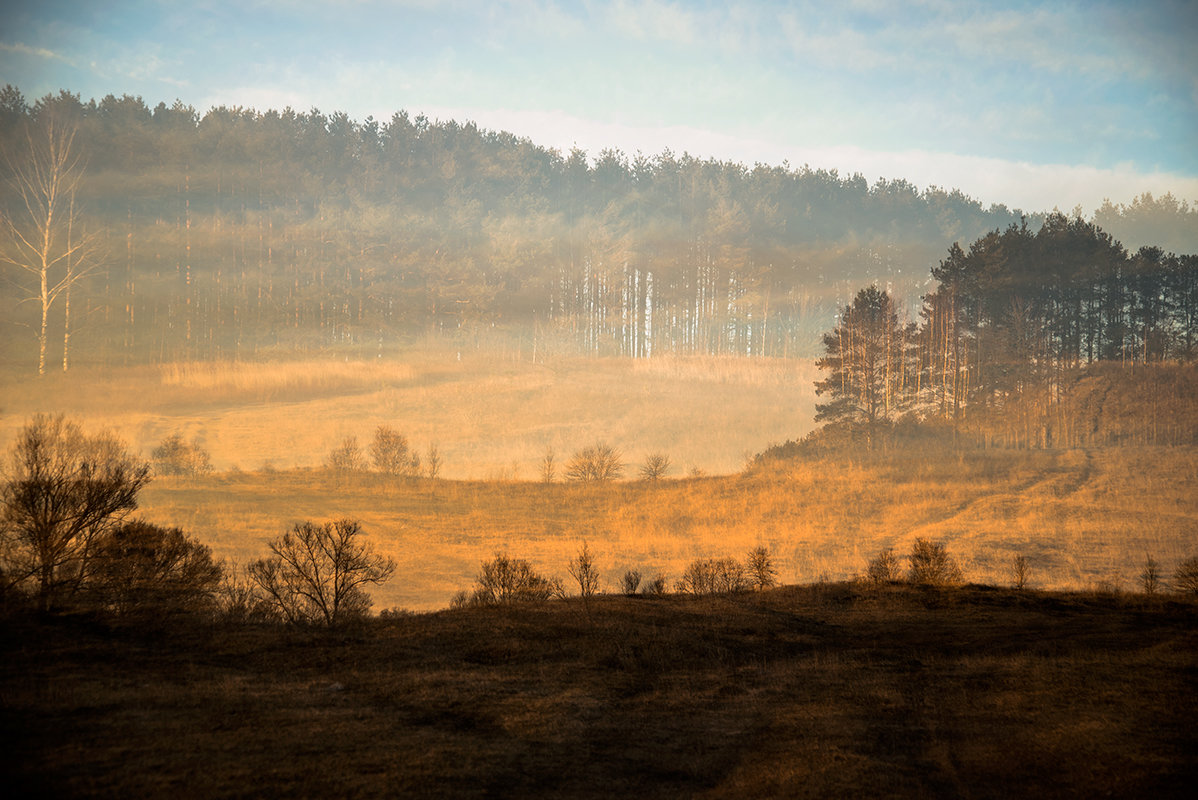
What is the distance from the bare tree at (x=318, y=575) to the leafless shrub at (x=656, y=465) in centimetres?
5836

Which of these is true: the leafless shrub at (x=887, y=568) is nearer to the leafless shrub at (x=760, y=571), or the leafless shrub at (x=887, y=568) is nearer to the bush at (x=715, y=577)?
the leafless shrub at (x=760, y=571)

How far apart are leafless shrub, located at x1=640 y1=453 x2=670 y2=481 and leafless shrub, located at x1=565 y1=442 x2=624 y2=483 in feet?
11.2

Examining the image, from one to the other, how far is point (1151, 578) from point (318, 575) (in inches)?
2192

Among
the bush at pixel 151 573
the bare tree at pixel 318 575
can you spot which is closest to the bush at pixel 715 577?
the bare tree at pixel 318 575

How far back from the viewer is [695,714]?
784 inches

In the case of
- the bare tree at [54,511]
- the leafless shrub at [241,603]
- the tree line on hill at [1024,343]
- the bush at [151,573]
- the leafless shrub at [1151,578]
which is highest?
the tree line on hill at [1024,343]

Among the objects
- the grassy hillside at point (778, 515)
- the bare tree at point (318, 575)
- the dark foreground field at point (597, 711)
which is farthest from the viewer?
the grassy hillside at point (778, 515)

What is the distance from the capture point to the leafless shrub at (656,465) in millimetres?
105812

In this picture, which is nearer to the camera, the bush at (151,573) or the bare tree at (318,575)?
the bush at (151,573)

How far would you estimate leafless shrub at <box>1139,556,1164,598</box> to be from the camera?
50656 millimetres

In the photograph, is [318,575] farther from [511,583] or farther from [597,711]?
[597,711]

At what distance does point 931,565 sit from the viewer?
56.9 m

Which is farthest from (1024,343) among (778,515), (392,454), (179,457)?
(179,457)

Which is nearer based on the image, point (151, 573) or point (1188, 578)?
point (151, 573)
